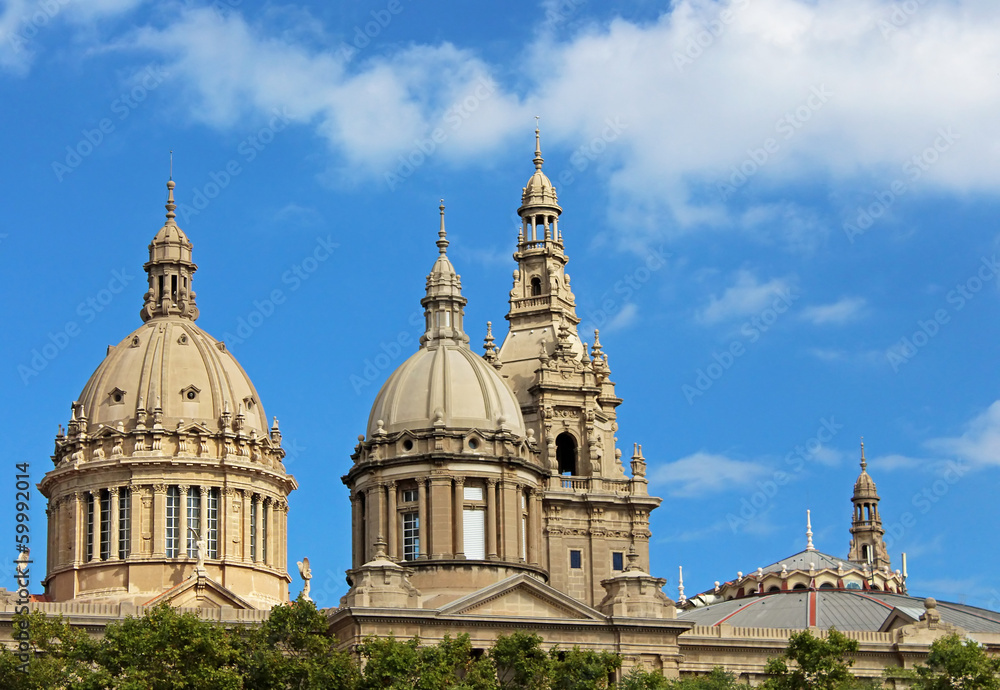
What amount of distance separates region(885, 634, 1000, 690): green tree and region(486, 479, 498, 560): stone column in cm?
2460

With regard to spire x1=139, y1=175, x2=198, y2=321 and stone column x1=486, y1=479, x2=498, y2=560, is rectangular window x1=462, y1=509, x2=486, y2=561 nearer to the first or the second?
stone column x1=486, y1=479, x2=498, y2=560

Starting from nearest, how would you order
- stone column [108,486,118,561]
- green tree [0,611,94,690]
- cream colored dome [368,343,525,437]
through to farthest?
green tree [0,611,94,690] → cream colored dome [368,343,525,437] → stone column [108,486,118,561]

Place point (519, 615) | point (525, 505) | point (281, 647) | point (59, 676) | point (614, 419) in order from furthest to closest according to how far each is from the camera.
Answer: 1. point (614, 419)
2. point (525, 505)
3. point (519, 615)
4. point (281, 647)
5. point (59, 676)

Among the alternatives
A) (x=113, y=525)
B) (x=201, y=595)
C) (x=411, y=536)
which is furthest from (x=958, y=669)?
(x=113, y=525)

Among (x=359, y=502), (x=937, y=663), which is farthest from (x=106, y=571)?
(x=937, y=663)

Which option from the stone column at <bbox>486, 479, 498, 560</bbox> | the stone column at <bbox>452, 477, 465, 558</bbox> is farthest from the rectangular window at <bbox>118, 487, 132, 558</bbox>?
the stone column at <bbox>486, 479, 498, 560</bbox>

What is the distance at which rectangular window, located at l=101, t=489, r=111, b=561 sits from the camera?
480ft

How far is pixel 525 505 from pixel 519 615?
35.7 ft

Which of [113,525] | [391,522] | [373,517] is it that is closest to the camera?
[391,522]

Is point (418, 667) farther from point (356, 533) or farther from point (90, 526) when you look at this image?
point (90, 526)

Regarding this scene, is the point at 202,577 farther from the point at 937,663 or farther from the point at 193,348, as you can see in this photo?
the point at 937,663

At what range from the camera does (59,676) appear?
11131 centimetres

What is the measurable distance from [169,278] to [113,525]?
18936 millimetres

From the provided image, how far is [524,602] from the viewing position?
127750 millimetres
